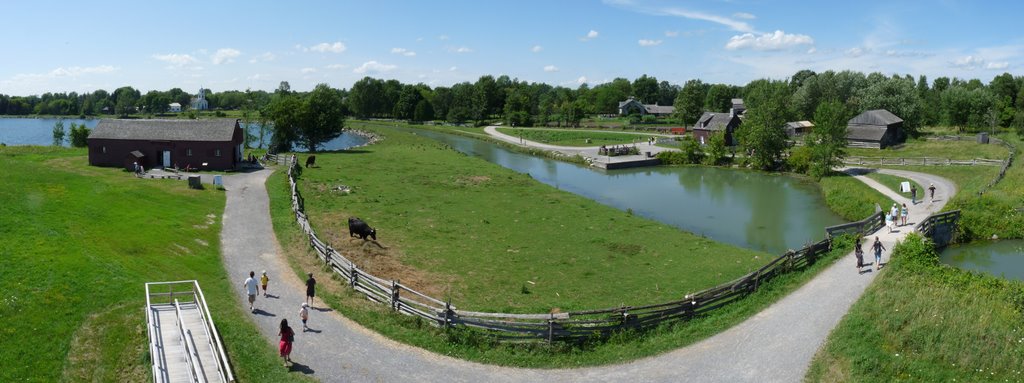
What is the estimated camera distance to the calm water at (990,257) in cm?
3309

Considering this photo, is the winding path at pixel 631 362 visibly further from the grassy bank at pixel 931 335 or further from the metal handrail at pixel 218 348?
the metal handrail at pixel 218 348

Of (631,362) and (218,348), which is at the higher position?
(218,348)

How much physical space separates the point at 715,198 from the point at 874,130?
131 ft

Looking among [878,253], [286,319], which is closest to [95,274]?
[286,319]

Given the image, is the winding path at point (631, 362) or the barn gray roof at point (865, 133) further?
the barn gray roof at point (865, 133)

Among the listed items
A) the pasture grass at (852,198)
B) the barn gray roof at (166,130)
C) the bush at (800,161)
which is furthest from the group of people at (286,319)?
the bush at (800,161)

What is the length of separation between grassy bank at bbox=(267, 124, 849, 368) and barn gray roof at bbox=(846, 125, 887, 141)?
166 feet

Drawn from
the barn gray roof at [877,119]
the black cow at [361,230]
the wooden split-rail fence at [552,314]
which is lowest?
the wooden split-rail fence at [552,314]

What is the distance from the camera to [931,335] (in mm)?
19875

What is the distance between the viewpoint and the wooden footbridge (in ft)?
54.2

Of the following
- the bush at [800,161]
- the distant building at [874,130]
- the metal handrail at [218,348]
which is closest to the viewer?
the metal handrail at [218,348]

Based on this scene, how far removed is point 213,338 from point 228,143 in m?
39.8

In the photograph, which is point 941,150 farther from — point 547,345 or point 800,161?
point 547,345

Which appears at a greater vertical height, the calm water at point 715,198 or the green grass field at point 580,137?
the green grass field at point 580,137
